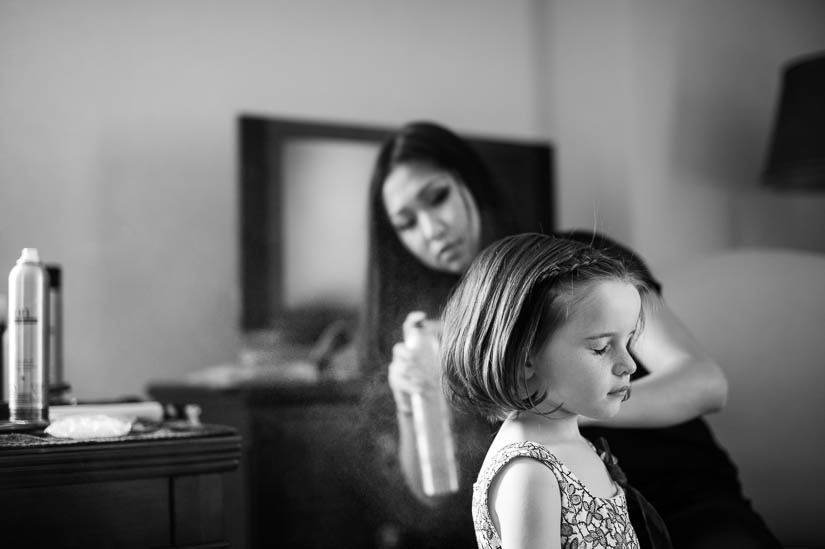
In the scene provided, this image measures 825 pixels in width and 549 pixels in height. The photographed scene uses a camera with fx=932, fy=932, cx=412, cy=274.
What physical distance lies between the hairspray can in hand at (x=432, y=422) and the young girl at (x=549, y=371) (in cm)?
42

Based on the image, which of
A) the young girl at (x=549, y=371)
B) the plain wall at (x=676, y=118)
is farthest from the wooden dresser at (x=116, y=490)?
the plain wall at (x=676, y=118)

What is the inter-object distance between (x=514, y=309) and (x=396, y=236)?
67 cm

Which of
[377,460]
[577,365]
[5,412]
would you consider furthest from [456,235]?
[5,412]

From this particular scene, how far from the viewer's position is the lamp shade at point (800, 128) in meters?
2.15

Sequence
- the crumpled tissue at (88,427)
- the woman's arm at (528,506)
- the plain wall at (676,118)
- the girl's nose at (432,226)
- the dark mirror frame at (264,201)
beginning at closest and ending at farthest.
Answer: the woman's arm at (528,506) → the crumpled tissue at (88,427) → the girl's nose at (432,226) → the dark mirror frame at (264,201) → the plain wall at (676,118)

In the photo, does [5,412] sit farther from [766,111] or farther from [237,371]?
[766,111]

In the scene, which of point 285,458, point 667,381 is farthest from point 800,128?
point 285,458

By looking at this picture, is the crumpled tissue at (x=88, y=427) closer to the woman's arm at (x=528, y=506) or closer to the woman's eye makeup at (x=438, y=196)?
the woman's arm at (x=528, y=506)

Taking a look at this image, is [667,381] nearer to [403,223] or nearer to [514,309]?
[514,309]

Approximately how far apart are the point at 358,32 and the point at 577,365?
5.13 ft

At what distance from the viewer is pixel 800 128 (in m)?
2.18

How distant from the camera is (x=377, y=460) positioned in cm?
164

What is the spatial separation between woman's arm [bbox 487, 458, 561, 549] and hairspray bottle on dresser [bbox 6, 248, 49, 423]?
56 centimetres

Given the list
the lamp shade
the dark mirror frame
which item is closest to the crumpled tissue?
the dark mirror frame
